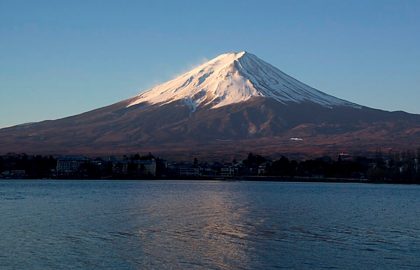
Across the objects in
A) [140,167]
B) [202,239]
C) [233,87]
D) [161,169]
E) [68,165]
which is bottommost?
[202,239]

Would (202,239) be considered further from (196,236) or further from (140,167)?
(140,167)

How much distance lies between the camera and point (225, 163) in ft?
290

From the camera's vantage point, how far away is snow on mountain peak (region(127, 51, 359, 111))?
136500mm

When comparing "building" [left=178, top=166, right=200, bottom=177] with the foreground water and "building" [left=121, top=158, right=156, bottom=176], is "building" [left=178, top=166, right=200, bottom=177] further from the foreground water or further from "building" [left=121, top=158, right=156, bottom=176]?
the foreground water

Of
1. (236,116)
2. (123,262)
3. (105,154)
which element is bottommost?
(123,262)

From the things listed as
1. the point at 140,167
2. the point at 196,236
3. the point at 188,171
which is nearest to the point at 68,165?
the point at 140,167

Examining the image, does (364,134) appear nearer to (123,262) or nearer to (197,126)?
(197,126)

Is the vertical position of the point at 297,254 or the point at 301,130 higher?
the point at 301,130

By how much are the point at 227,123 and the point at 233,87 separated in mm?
16055

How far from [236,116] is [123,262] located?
377 ft

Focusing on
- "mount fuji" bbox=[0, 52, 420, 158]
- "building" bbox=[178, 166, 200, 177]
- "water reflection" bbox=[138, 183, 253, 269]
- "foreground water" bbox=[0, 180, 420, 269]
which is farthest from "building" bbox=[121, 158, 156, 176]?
"water reflection" bbox=[138, 183, 253, 269]

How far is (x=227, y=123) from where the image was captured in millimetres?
125062

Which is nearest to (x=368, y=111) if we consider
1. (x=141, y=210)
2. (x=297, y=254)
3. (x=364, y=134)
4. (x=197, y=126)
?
(x=364, y=134)

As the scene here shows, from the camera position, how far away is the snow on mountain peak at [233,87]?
13650 centimetres
